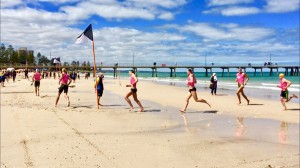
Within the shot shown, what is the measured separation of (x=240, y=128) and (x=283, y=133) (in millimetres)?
1099

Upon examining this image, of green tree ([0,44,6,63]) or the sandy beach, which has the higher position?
green tree ([0,44,6,63])

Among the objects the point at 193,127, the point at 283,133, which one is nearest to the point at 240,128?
the point at 283,133

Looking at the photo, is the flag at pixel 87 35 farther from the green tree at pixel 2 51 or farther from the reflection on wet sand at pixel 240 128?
the green tree at pixel 2 51

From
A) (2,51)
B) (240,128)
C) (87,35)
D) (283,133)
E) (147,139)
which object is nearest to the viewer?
(147,139)

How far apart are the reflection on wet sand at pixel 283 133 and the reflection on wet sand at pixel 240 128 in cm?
87

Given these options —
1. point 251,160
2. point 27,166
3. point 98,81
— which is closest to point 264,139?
point 251,160

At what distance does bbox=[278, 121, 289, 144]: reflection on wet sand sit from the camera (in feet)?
25.9

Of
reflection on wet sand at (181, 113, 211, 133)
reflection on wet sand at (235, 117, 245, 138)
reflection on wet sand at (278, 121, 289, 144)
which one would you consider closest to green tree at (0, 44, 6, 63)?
reflection on wet sand at (181, 113, 211, 133)

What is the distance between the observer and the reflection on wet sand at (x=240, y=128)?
8.52 metres

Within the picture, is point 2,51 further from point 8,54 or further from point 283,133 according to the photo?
point 283,133

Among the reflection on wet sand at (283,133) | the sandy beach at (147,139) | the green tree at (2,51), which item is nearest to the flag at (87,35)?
the sandy beach at (147,139)

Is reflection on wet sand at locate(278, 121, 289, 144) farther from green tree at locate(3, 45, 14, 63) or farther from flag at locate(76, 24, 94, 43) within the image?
green tree at locate(3, 45, 14, 63)

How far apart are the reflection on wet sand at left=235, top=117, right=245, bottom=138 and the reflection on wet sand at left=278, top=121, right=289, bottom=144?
2.86 feet

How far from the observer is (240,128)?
9461mm
